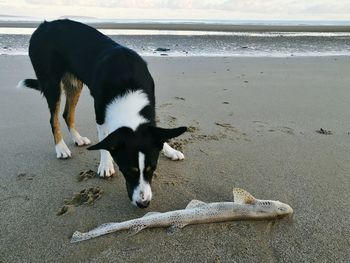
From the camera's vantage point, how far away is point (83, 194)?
3.69 metres

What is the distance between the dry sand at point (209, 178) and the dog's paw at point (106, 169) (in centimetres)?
9

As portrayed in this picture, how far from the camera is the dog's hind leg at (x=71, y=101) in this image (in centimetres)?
511

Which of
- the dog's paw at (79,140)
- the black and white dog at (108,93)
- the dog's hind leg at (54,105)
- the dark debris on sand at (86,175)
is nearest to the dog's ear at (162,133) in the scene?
the black and white dog at (108,93)

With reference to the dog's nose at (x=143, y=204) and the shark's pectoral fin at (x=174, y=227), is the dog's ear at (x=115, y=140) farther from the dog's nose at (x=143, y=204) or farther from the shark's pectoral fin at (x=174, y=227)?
the shark's pectoral fin at (x=174, y=227)

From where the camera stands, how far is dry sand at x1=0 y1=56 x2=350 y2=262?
113 inches

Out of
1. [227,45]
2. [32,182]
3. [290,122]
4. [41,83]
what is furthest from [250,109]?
[227,45]

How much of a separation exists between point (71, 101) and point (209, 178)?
2.32 metres

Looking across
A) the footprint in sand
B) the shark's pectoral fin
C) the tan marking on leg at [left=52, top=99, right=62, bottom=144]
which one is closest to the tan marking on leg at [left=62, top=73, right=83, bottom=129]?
the tan marking on leg at [left=52, top=99, right=62, bottom=144]

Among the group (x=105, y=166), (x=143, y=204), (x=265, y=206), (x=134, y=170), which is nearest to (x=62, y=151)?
(x=105, y=166)

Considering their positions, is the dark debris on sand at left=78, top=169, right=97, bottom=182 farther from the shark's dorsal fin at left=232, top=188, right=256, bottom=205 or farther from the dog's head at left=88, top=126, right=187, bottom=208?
the shark's dorsal fin at left=232, top=188, right=256, bottom=205

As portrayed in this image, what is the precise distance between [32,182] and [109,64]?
1.41 meters

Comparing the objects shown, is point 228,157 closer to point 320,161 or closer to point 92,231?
point 320,161

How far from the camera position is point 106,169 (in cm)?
409

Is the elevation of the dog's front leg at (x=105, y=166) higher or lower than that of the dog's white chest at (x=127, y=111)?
lower
